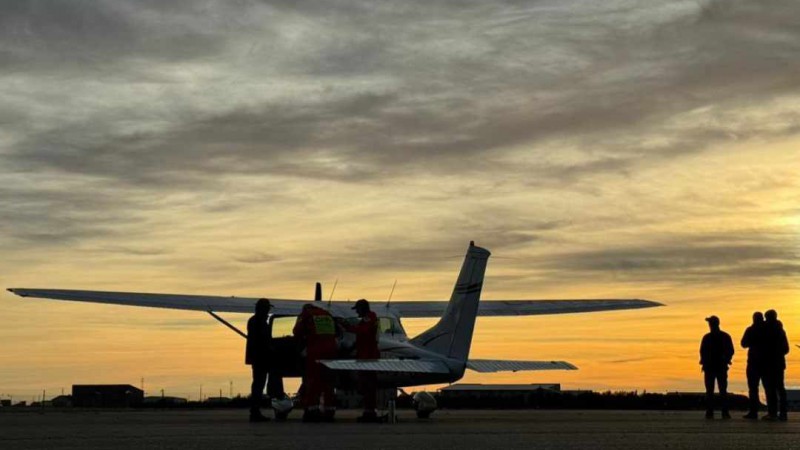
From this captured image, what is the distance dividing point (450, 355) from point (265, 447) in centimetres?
1226

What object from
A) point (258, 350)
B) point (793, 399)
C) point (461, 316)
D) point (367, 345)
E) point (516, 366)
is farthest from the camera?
point (793, 399)

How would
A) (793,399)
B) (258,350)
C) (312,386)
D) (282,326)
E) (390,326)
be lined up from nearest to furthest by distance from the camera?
1. (312,386)
2. (258,350)
3. (390,326)
4. (282,326)
5. (793,399)

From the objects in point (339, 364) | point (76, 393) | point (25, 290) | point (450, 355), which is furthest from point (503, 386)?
point (339, 364)

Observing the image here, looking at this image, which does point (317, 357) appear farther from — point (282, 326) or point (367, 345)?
point (282, 326)

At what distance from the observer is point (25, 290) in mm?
30203

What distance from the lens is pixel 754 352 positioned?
2253 cm

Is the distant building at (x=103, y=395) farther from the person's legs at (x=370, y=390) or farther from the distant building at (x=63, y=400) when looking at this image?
the person's legs at (x=370, y=390)

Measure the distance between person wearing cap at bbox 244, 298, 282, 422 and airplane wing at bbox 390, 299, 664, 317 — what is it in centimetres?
1141

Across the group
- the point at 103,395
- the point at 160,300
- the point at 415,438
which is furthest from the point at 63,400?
the point at 415,438

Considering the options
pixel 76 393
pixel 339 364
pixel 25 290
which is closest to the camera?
pixel 339 364

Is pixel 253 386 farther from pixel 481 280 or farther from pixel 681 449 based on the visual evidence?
pixel 681 449

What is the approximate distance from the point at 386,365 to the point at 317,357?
46.5 inches

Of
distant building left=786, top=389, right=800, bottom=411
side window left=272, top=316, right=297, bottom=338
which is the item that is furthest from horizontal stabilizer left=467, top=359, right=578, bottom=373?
distant building left=786, top=389, right=800, bottom=411

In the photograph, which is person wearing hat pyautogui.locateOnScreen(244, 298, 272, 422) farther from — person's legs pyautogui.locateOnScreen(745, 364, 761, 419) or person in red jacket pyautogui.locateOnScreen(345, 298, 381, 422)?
person's legs pyautogui.locateOnScreen(745, 364, 761, 419)
